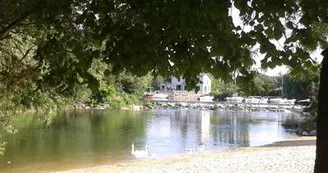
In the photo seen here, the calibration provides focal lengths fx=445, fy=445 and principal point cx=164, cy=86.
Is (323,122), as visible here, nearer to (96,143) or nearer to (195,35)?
(195,35)

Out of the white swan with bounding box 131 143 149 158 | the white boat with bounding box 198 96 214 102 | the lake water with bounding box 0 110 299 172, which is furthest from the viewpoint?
the white boat with bounding box 198 96 214 102

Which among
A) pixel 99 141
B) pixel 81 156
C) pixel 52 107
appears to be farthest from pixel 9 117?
pixel 99 141

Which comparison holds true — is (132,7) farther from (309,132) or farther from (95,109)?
(95,109)

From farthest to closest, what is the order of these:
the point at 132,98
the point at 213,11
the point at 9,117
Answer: the point at 132,98 < the point at 9,117 < the point at 213,11

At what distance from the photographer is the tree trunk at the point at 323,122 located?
145 inches

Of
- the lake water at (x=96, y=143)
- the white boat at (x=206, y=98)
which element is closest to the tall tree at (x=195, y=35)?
A: the lake water at (x=96, y=143)

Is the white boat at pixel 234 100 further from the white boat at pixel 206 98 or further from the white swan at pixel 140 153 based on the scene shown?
the white swan at pixel 140 153

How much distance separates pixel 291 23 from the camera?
384 cm

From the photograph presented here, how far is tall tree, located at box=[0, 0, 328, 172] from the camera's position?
11.1 ft

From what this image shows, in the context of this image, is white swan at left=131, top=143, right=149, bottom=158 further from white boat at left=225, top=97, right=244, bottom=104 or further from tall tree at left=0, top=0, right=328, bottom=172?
white boat at left=225, top=97, right=244, bottom=104

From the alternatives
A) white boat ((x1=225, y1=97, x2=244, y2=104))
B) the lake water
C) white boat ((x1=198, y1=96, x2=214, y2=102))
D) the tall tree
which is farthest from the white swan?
white boat ((x1=198, y1=96, x2=214, y2=102))

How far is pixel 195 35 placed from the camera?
3.52m

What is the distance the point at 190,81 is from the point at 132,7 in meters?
0.93

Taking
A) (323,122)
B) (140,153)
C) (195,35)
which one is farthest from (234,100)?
(195,35)
